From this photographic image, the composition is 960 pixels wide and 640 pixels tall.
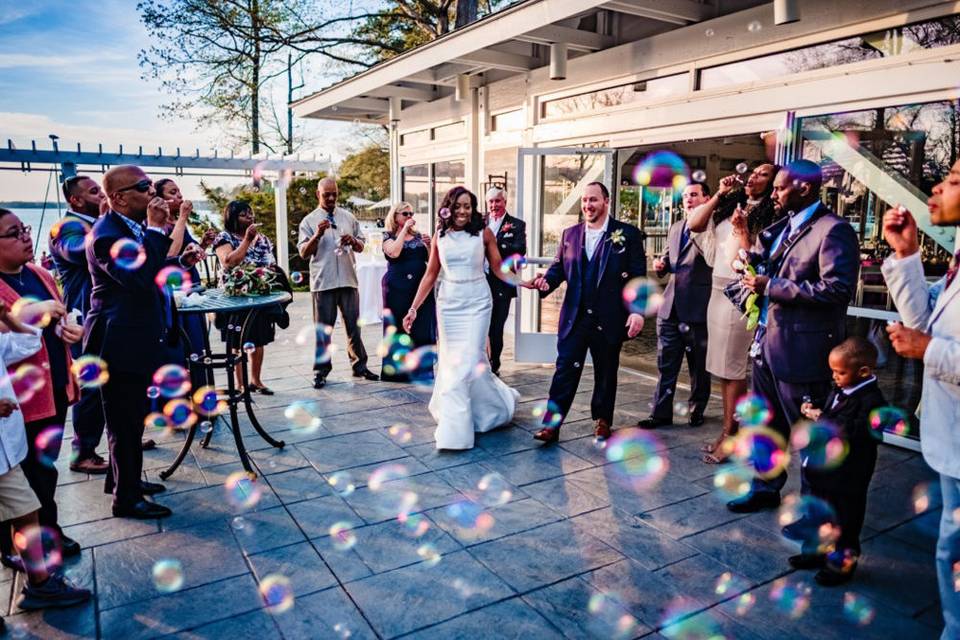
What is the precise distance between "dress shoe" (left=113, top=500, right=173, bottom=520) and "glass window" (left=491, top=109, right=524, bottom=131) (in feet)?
21.3

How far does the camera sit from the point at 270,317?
5395mm

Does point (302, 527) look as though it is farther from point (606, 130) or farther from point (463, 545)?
point (606, 130)

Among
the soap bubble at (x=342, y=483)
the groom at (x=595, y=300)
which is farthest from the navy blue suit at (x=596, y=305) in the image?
the soap bubble at (x=342, y=483)

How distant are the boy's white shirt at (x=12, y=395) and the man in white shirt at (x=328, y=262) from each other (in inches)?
141

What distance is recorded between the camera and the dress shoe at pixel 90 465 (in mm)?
4121

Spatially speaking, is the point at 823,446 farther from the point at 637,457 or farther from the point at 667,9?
the point at 667,9

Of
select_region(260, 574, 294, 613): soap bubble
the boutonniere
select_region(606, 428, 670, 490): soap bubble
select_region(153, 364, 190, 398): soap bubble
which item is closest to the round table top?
select_region(153, 364, 190, 398): soap bubble

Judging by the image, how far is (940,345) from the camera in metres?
1.96

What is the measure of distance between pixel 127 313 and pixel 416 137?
8.44 meters

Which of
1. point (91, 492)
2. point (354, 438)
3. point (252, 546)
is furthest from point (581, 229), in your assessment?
point (91, 492)

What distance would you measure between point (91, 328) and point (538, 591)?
2561 mm

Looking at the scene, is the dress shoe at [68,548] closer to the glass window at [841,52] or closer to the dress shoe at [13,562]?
the dress shoe at [13,562]

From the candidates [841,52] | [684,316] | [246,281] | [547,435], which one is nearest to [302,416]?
[246,281]

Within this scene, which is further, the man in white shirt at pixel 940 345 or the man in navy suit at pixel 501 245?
the man in navy suit at pixel 501 245
